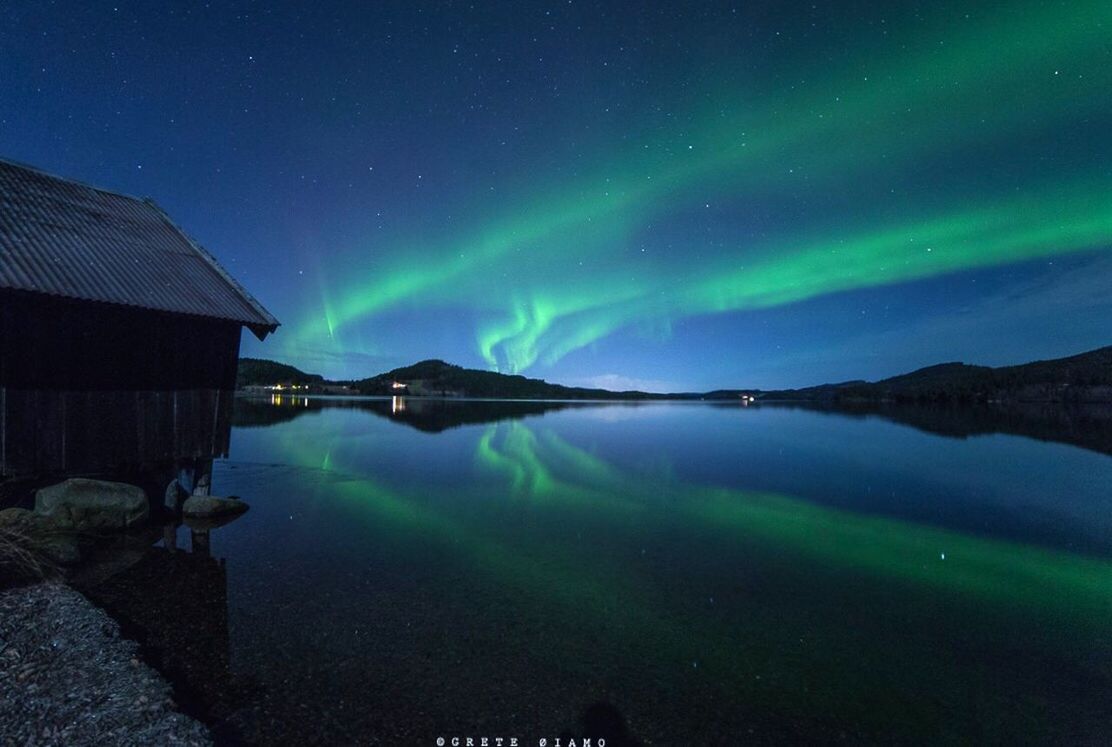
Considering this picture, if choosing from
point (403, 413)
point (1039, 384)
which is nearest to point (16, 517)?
point (403, 413)

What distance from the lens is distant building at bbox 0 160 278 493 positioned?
13.3 metres

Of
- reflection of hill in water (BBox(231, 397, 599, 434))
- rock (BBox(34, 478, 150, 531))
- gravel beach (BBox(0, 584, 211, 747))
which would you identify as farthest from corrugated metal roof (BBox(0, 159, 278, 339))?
reflection of hill in water (BBox(231, 397, 599, 434))

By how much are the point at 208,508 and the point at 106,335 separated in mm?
6621

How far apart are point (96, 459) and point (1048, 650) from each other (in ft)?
79.3

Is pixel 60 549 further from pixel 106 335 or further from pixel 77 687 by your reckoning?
pixel 77 687

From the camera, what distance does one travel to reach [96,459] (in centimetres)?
1468

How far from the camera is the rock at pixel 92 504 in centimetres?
1329

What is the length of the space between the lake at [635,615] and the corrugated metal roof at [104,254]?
7483mm

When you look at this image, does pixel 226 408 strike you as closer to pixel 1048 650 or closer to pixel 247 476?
pixel 247 476

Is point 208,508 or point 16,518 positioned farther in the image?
point 208,508

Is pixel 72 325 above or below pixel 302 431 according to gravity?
above

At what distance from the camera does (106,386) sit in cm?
1488

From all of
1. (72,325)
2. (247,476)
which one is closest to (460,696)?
(72,325)

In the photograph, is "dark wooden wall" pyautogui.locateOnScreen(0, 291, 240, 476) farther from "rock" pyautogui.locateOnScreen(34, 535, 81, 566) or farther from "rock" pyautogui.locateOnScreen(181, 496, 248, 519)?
"rock" pyautogui.locateOnScreen(34, 535, 81, 566)
